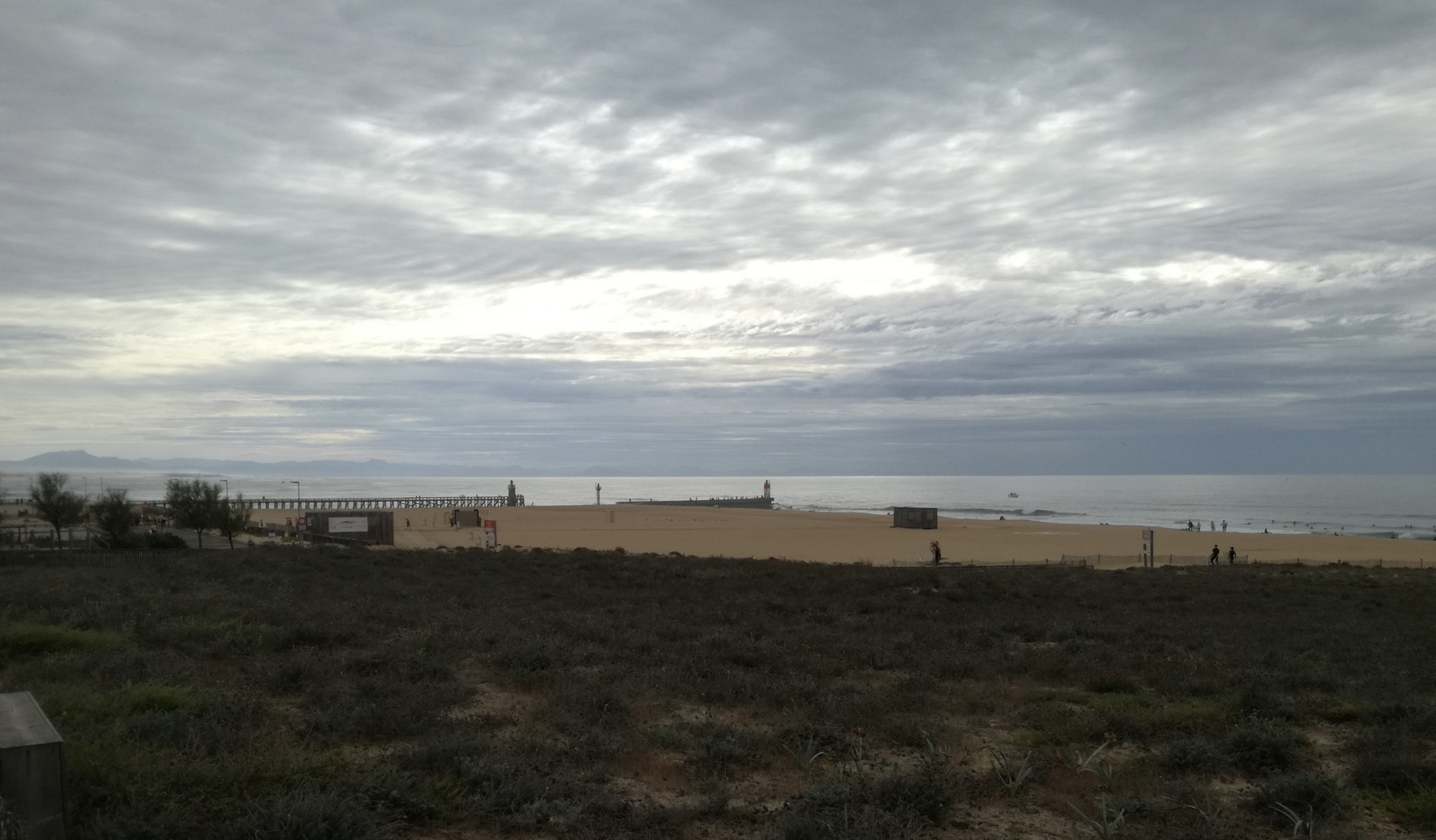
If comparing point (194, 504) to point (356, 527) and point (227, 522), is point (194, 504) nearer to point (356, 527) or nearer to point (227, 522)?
point (227, 522)

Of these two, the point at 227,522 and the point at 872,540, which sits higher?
the point at 227,522

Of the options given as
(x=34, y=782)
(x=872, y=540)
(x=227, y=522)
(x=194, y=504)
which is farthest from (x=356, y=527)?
(x=34, y=782)

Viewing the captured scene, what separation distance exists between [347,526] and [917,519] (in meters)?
→ 37.6

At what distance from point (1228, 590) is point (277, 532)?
143 feet

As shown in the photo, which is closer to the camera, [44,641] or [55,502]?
[44,641]

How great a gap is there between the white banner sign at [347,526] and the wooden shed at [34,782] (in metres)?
42.6

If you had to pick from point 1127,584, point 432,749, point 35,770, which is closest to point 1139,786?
point 432,749

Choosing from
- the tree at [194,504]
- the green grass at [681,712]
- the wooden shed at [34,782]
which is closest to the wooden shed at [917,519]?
the tree at [194,504]

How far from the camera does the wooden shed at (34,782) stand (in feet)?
15.6

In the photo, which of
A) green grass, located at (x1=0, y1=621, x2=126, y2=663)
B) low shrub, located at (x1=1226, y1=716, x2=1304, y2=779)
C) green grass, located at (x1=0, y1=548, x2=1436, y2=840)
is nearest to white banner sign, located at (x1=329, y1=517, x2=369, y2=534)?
green grass, located at (x1=0, y1=548, x2=1436, y2=840)

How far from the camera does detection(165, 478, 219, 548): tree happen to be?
40625mm

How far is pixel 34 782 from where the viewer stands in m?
4.82

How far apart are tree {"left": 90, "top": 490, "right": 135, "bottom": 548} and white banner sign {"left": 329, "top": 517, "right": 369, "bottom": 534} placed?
352 inches

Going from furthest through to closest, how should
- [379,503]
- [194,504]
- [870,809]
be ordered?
[379,503]
[194,504]
[870,809]
